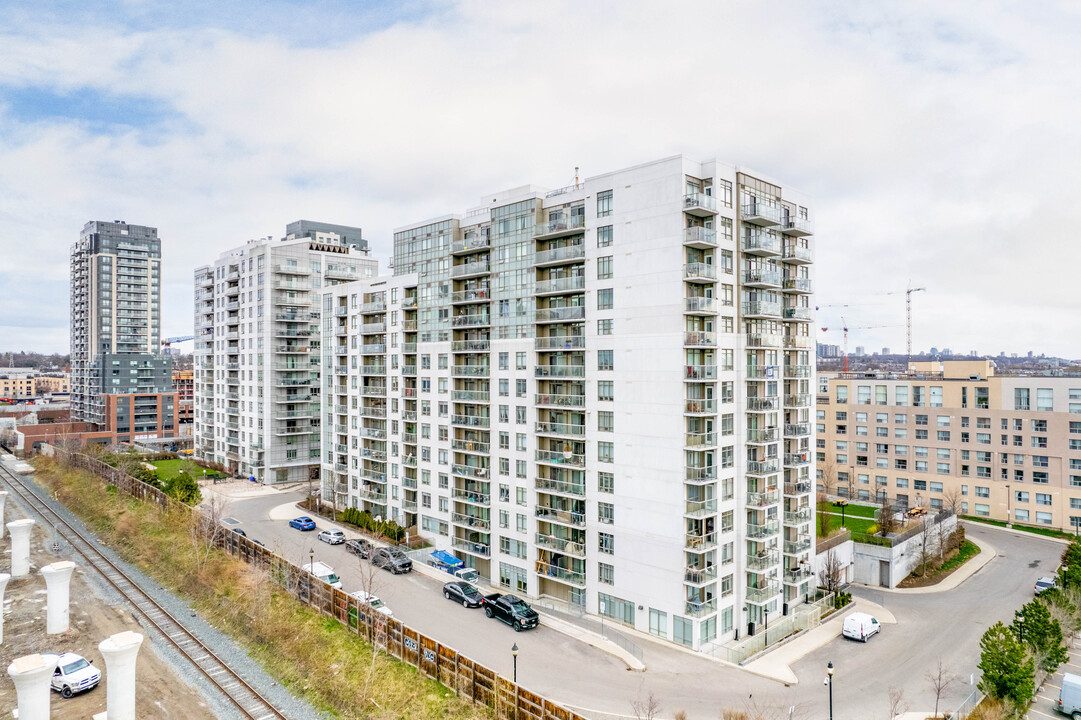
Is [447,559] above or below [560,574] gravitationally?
below

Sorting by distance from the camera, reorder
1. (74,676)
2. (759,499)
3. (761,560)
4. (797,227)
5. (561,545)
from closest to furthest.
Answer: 1. (74,676)
2. (759,499)
3. (761,560)
4. (561,545)
5. (797,227)

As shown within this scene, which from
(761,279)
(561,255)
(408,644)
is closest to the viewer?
(408,644)

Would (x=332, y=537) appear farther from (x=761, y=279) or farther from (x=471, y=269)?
(x=761, y=279)

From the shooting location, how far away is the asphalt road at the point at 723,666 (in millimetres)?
34031

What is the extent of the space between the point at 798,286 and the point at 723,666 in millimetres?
29038

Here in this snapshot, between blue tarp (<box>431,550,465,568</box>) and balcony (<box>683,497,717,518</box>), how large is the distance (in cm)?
2326

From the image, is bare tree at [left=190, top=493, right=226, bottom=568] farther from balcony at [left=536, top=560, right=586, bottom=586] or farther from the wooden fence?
balcony at [left=536, top=560, right=586, bottom=586]

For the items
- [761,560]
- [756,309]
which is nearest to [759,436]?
[761,560]

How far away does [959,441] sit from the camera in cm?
8238

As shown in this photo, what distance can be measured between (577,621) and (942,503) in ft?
205

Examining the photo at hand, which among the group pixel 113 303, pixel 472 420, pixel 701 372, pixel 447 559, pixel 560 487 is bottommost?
pixel 447 559

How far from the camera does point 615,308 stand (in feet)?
148

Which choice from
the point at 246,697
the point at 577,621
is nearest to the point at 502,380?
the point at 577,621

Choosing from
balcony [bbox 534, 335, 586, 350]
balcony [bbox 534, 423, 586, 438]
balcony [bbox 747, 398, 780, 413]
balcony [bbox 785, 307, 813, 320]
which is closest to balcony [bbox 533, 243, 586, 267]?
balcony [bbox 534, 335, 586, 350]
